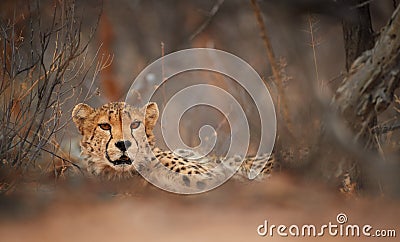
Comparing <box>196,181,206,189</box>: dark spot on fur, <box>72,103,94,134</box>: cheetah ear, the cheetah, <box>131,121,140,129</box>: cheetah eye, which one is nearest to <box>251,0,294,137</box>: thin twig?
the cheetah

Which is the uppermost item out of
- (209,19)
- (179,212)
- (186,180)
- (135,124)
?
(209,19)

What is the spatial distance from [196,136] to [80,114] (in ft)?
1.12

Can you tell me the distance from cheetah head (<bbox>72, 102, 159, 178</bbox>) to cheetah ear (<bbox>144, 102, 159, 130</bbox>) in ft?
0.04

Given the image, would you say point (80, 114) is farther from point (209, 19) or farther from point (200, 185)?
point (209, 19)

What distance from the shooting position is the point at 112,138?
1.57m

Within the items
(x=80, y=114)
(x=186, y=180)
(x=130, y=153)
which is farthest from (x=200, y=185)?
(x=80, y=114)

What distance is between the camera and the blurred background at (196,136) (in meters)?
1.50

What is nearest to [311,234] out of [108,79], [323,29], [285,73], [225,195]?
[225,195]

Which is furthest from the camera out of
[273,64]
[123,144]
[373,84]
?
[273,64]

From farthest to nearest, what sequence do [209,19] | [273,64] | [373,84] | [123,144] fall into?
1. [209,19]
2. [273,64]
3. [123,144]
4. [373,84]

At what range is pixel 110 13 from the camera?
194 cm

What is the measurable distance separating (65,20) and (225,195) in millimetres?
648

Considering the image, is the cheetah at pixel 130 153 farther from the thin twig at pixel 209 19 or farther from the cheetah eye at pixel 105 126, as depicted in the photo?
the thin twig at pixel 209 19

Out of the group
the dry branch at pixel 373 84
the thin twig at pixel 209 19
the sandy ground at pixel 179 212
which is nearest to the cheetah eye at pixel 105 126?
the sandy ground at pixel 179 212
